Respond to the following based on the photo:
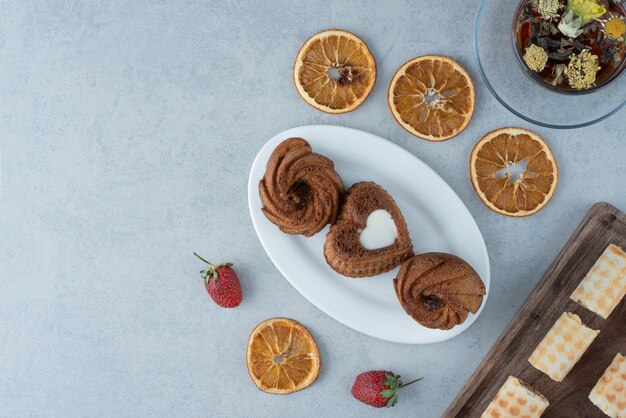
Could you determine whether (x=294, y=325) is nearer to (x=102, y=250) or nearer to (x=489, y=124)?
(x=102, y=250)

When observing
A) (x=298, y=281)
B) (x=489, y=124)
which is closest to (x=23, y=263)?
(x=298, y=281)

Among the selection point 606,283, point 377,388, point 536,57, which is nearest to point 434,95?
point 536,57

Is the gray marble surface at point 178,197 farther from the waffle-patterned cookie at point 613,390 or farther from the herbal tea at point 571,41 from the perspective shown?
the waffle-patterned cookie at point 613,390

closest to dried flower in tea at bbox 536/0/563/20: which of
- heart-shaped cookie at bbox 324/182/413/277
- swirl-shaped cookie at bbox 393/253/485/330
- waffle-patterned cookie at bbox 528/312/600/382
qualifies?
heart-shaped cookie at bbox 324/182/413/277

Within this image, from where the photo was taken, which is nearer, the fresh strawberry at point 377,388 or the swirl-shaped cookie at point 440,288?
the swirl-shaped cookie at point 440,288

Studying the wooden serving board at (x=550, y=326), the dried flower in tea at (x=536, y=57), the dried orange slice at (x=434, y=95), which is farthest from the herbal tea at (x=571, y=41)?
the wooden serving board at (x=550, y=326)

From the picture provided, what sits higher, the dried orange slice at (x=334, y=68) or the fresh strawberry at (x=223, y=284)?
the dried orange slice at (x=334, y=68)

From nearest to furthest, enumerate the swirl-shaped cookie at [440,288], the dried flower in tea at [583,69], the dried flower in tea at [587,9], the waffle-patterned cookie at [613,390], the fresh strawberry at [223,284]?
1. the dried flower in tea at [587,9]
2. the dried flower in tea at [583,69]
3. the swirl-shaped cookie at [440,288]
4. the waffle-patterned cookie at [613,390]
5. the fresh strawberry at [223,284]

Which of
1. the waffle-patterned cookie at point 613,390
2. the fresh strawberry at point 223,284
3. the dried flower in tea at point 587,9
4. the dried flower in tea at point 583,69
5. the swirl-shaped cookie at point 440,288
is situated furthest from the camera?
the fresh strawberry at point 223,284

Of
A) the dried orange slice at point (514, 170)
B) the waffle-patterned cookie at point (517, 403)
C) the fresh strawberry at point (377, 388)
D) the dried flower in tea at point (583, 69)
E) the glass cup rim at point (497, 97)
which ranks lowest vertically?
the fresh strawberry at point (377, 388)
